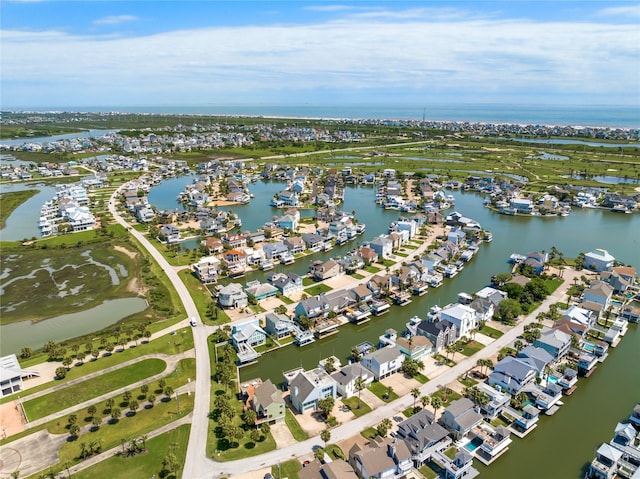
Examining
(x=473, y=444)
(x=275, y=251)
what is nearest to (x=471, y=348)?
(x=473, y=444)

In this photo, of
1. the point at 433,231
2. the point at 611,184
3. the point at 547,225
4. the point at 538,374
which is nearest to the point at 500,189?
the point at 547,225

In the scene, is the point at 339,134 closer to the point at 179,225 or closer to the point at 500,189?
the point at 500,189

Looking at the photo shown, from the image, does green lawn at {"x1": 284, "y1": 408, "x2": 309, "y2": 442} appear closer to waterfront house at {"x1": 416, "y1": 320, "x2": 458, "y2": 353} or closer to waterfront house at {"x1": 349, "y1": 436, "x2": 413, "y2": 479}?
waterfront house at {"x1": 349, "y1": 436, "x2": 413, "y2": 479}

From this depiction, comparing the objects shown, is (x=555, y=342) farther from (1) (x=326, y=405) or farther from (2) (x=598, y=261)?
(2) (x=598, y=261)

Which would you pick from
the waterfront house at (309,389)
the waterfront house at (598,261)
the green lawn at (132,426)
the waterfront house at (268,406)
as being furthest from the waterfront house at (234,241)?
the waterfront house at (598,261)

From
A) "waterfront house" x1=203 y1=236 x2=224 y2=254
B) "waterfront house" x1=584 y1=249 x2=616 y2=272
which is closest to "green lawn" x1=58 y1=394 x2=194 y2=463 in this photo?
"waterfront house" x1=203 y1=236 x2=224 y2=254

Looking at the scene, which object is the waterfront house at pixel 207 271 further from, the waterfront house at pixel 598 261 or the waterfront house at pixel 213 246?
the waterfront house at pixel 598 261
